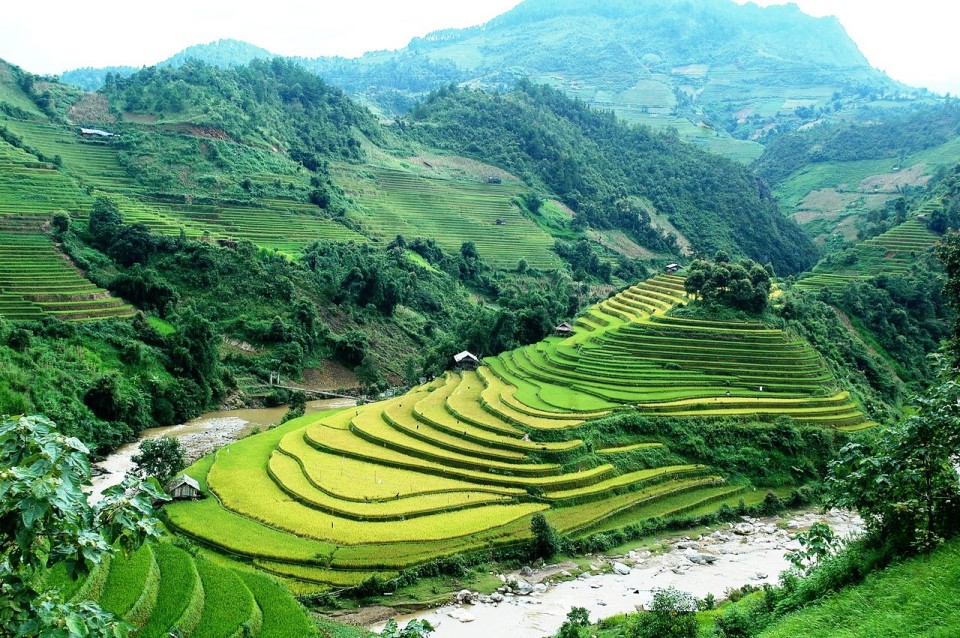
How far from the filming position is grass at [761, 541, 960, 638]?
9.82 metres

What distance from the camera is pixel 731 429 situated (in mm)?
32094

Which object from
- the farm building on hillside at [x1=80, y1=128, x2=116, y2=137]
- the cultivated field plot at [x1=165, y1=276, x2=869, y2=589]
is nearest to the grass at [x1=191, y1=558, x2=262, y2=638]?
the cultivated field plot at [x1=165, y1=276, x2=869, y2=589]

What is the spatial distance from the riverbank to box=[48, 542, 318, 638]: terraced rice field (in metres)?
3.39

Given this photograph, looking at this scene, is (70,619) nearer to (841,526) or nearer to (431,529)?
(431,529)

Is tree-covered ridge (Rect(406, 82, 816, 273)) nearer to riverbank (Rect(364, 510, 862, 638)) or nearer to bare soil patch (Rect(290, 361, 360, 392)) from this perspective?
bare soil patch (Rect(290, 361, 360, 392))

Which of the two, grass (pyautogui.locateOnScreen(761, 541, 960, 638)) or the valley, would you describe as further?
the valley

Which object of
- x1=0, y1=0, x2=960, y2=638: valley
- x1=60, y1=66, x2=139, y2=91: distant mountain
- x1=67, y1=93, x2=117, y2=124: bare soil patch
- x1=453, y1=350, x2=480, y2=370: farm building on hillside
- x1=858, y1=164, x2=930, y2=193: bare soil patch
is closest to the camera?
x1=0, y1=0, x2=960, y2=638: valley

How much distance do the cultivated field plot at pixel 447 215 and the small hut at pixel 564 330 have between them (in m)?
26.9

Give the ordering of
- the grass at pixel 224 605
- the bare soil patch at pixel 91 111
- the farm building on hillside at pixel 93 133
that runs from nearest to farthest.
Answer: the grass at pixel 224 605
the farm building on hillside at pixel 93 133
the bare soil patch at pixel 91 111

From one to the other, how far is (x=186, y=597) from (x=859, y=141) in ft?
395

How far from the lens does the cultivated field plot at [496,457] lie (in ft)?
76.5

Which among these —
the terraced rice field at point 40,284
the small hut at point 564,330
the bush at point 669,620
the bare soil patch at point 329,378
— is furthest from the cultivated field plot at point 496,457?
the terraced rice field at point 40,284

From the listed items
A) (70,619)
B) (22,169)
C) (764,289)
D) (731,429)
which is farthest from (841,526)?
(22,169)

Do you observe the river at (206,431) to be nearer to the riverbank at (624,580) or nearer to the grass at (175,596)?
the grass at (175,596)
